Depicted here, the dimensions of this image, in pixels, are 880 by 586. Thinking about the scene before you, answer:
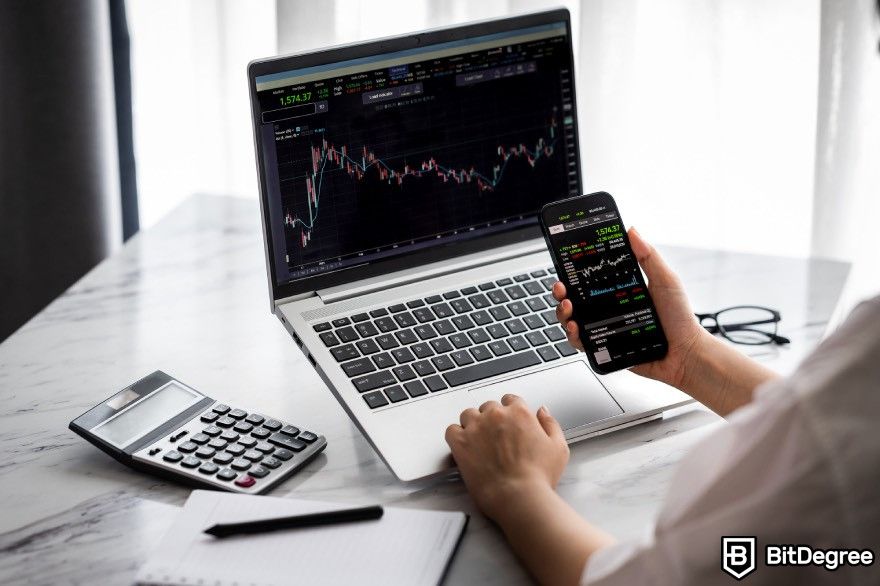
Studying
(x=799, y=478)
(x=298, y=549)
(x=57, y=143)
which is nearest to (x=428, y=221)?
(x=298, y=549)

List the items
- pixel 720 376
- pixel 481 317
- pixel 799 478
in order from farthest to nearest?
pixel 481 317
pixel 720 376
pixel 799 478

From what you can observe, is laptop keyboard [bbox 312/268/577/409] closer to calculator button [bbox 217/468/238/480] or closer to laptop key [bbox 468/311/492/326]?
laptop key [bbox 468/311/492/326]

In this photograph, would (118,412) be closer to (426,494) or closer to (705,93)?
(426,494)

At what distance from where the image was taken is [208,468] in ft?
3.01

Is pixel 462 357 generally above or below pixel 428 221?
below

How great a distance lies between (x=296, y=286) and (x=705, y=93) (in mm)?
974

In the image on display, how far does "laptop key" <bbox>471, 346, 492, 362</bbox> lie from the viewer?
41.9 inches

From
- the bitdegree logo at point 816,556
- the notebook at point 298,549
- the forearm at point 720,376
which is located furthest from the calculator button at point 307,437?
the bitdegree logo at point 816,556

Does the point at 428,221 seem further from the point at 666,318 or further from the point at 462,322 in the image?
the point at 666,318

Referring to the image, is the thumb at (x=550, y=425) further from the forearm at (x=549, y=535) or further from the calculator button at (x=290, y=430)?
the calculator button at (x=290, y=430)

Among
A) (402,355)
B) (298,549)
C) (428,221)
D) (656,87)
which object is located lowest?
(298,549)

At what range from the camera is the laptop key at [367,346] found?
3.46 ft

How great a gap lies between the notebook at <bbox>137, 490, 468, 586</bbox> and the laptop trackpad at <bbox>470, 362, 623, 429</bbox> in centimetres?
18

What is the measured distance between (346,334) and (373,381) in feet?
0.27
